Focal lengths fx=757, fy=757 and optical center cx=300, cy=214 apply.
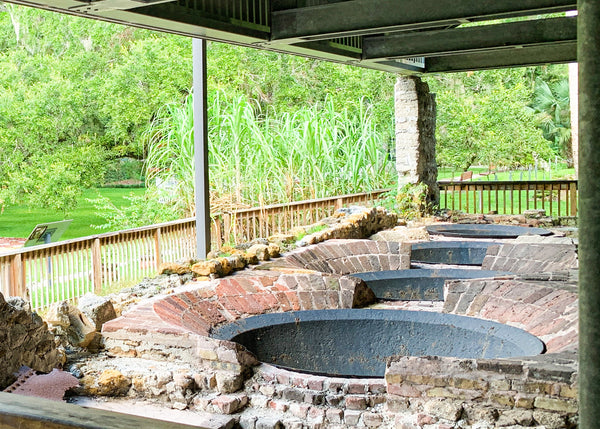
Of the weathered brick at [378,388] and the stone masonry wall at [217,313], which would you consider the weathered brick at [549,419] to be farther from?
the stone masonry wall at [217,313]

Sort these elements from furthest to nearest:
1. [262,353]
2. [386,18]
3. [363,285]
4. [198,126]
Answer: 1. [198,126]
2. [386,18]
3. [363,285]
4. [262,353]

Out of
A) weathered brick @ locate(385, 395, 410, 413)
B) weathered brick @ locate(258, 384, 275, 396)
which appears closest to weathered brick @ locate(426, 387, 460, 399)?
weathered brick @ locate(385, 395, 410, 413)

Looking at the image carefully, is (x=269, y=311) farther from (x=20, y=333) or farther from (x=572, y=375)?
(x=572, y=375)

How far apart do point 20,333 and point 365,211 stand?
21.0ft

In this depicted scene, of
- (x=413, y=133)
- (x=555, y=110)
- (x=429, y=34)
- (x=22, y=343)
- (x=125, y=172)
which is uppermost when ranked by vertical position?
(x=555, y=110)

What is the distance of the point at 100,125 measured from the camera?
20.6 metres

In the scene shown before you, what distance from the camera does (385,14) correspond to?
6539 mm

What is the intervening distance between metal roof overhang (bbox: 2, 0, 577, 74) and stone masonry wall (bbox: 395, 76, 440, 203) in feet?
7.38

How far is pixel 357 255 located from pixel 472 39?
2.97 meters

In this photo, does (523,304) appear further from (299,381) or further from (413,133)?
(413,133)

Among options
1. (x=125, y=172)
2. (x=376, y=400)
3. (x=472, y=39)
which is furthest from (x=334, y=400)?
(x=125, y=172)

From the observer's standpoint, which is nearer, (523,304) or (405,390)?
(405,390)

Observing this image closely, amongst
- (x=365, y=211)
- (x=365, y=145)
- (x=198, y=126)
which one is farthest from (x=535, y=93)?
(x=198, y=126)

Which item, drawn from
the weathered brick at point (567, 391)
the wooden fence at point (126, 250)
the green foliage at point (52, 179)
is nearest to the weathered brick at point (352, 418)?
the weathered brick at point (567, 391)
